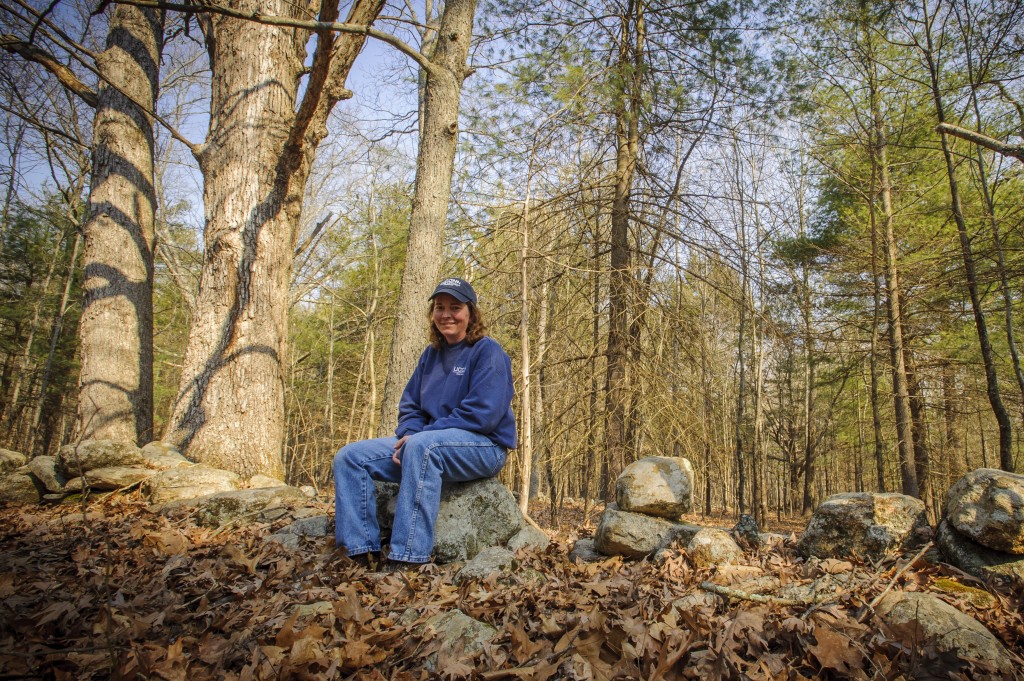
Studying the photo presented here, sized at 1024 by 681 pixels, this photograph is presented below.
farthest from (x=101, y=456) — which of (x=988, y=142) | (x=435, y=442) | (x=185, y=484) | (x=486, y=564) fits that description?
(x=988, y=142)

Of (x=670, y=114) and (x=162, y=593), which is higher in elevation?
(x=670, y=114)

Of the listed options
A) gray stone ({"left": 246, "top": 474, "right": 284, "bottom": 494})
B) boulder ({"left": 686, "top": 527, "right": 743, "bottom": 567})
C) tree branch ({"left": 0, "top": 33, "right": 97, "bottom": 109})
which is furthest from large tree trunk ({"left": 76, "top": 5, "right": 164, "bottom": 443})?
boulder ({"left": 686, "top": 527, "right": 743, "bottom": 567})

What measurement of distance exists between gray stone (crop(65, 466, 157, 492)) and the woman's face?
10.8 feet

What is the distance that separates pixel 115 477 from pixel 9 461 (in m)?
1.26

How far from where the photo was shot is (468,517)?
3252 millimetres

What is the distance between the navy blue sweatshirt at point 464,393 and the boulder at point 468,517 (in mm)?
440

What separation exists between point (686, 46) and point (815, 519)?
584cm

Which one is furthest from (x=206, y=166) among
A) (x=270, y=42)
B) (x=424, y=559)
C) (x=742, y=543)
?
(x=742, y=543)

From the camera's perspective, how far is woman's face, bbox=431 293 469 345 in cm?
328

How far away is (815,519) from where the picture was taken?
3322 millimetres

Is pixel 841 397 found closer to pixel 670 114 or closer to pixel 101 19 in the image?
pixel 670 114

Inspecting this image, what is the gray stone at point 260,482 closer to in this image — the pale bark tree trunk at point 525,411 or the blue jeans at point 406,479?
the blue jeans at point 406,479

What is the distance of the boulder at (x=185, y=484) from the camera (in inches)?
167

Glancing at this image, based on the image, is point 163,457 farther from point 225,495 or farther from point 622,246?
point 622,246
